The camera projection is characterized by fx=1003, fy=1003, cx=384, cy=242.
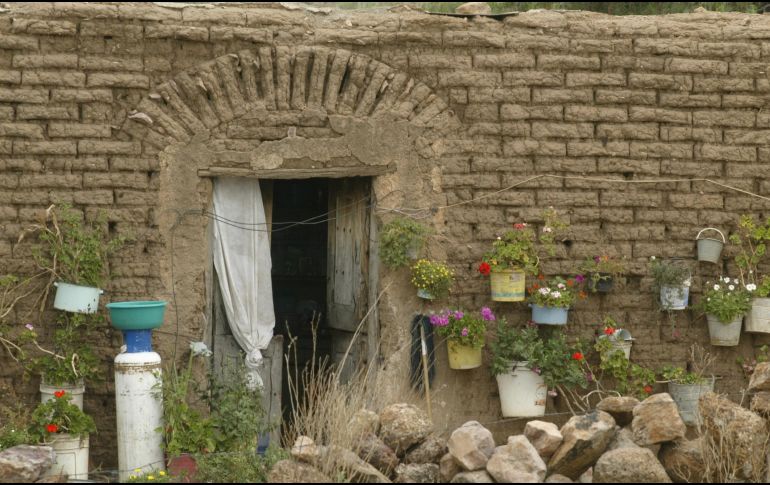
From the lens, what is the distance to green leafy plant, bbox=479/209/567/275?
6.86 meters

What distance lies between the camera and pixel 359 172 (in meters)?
7.01

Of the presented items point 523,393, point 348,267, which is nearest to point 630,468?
point 523,393

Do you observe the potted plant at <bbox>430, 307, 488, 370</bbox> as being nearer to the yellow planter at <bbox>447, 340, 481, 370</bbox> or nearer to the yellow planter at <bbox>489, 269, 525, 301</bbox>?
the yellow planter at <bbox>447, 340, 481, 370</bbox>

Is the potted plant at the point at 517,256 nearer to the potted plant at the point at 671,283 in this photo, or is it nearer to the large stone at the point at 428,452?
the potted plant at the point at 671,283

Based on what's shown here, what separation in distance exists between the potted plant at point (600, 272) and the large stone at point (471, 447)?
1.73 m

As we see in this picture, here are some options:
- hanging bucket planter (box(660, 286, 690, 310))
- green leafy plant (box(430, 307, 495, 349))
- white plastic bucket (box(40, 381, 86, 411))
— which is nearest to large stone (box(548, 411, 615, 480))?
green leafy plant (box(430, 307, 495, 349))

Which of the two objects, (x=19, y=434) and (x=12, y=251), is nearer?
(x=19, y=434)

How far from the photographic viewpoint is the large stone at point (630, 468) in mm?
5457

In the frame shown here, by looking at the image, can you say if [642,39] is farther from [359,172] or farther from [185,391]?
[185,391]

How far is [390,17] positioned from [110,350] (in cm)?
297

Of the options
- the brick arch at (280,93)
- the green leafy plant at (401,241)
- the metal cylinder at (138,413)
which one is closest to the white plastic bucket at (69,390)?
the metal cylinder at (138,413)

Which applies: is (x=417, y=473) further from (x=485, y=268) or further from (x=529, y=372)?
(x=485, y=268)

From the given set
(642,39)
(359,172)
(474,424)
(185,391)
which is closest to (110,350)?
(185,391)

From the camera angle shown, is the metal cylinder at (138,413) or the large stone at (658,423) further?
the metal cylinder at (138,413)
